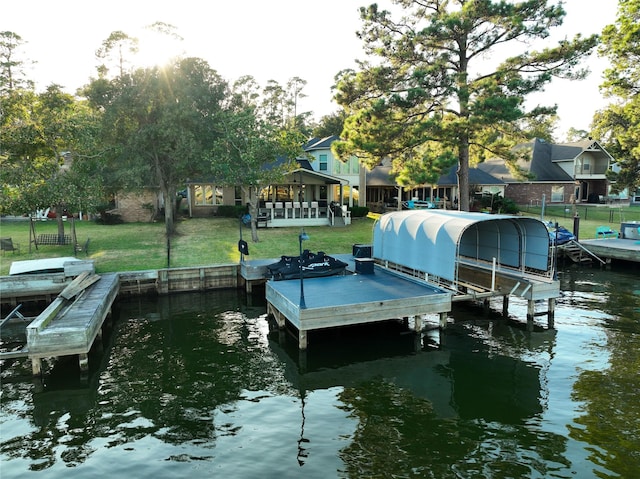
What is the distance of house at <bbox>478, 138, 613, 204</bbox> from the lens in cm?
4475

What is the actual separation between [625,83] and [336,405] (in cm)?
3542

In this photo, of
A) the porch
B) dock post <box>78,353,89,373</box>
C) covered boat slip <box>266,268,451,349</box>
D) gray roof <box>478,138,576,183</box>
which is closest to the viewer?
dock post <box>78,353,89,373</box>

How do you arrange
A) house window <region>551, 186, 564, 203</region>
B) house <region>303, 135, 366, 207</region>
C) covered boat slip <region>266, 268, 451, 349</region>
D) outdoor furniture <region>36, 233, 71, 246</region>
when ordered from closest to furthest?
covered boat slip <region>266, 268, 451, 349</region>
outdoor furniture <region>36, 233, 71, 246</region>
house <region>303, 135, 366, 207</region>
house window <region>551, 186, 564, 203</region>

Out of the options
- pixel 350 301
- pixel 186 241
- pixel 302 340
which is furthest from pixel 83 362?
pixel 186 241

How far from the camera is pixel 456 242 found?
14.4 meters

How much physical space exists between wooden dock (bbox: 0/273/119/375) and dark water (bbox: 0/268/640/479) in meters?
0.70

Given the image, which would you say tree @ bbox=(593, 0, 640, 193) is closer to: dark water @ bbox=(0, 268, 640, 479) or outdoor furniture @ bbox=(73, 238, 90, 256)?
dark water @ bbox=(0, 268, 640, 479)

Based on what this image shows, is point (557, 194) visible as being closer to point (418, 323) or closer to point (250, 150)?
point (250, 150)

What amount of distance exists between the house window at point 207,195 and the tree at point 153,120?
9.23 m

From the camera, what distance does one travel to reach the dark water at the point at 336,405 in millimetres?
8164

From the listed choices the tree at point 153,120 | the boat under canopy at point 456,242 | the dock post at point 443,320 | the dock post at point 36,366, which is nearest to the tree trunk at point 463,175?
the boat under canopy at point 456,242

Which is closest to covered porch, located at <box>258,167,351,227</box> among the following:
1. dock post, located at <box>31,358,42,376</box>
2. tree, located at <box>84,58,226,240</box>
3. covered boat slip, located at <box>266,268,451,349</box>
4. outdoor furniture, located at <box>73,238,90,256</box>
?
tree, located at <box>84,58,226,240</box>

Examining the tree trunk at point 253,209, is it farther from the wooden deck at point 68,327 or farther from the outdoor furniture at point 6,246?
the outdoor furniture at point 6,246

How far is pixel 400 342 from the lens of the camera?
47.1 ft
